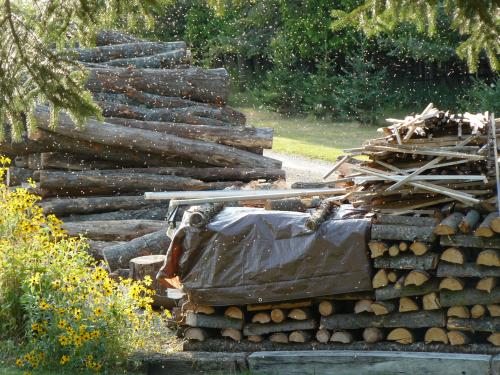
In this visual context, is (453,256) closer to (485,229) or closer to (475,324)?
(485,229)

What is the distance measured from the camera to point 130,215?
43.7ft

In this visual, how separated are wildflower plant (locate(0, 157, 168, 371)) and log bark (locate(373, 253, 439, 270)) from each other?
2.21m

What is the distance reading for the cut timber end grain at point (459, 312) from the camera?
7.43m

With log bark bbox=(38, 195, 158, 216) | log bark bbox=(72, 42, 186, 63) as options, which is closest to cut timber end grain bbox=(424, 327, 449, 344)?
log bark bbox=(38, 195, 158, 216)

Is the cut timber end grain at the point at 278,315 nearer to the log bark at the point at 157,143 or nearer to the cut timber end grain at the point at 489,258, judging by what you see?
the cut timber end grain at the point at 489,258

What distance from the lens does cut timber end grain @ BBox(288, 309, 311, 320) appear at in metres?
7.91

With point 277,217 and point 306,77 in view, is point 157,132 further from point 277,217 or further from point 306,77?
point 306,77

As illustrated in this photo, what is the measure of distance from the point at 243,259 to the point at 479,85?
20716 millimetres

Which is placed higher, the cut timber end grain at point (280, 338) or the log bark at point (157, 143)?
the log bark at point (157, 143)

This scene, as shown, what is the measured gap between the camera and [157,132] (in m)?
14.0

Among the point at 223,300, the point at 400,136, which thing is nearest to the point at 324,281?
the point at 223,300

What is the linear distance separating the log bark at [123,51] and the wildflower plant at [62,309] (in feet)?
25.6

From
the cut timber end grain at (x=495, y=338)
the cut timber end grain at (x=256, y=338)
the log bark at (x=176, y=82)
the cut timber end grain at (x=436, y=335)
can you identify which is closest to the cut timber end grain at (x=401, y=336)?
the cut timber end grain at (x=436, y=335)

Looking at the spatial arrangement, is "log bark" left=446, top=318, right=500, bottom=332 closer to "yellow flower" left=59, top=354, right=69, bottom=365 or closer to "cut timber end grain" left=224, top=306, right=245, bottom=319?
"cut timber end grain" left=224, top=306, right=245, bottom=319
